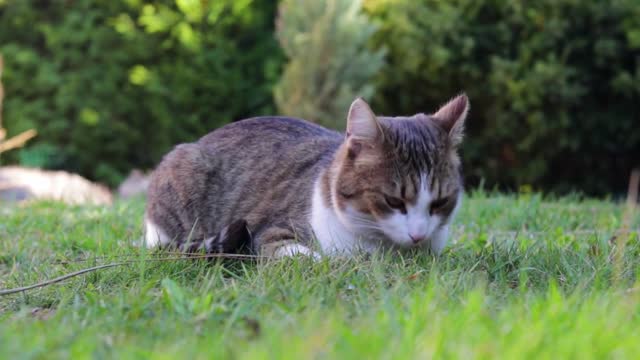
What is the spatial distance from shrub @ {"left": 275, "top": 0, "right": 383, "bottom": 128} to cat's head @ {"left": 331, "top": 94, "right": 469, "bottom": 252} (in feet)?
18.4

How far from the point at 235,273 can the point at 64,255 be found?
1116 millimetres

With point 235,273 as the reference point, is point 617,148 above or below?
below

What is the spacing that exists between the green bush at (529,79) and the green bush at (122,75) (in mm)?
1725

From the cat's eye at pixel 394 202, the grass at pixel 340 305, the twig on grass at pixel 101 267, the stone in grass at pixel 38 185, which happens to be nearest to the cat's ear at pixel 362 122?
the cat's eye at pixel 394 202

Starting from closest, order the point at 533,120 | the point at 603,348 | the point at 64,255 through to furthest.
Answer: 1. the point at 603,348
2. the point at 64,255
3. the point at 533,120

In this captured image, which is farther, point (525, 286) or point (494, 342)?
point (525, 286)

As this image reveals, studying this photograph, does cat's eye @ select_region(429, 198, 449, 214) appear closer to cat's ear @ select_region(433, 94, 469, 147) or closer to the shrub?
cat's ear @ select_region(433, 94, 469, 147)

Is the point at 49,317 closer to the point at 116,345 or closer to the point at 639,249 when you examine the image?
the point at 116,345

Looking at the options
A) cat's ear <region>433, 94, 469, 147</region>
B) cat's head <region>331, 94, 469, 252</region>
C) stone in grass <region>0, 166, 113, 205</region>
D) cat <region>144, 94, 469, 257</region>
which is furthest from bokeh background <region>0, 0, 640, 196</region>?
cat's head <region>331, 94, 469, 252</region>

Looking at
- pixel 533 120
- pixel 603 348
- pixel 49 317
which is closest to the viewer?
pixel 603 348

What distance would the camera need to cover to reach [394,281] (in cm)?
302

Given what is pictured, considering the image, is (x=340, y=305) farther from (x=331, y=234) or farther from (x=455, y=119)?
(x=455, y=119)

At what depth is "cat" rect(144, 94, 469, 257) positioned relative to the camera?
3.48m

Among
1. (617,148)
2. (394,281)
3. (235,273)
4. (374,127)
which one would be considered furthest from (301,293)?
(617,148)
